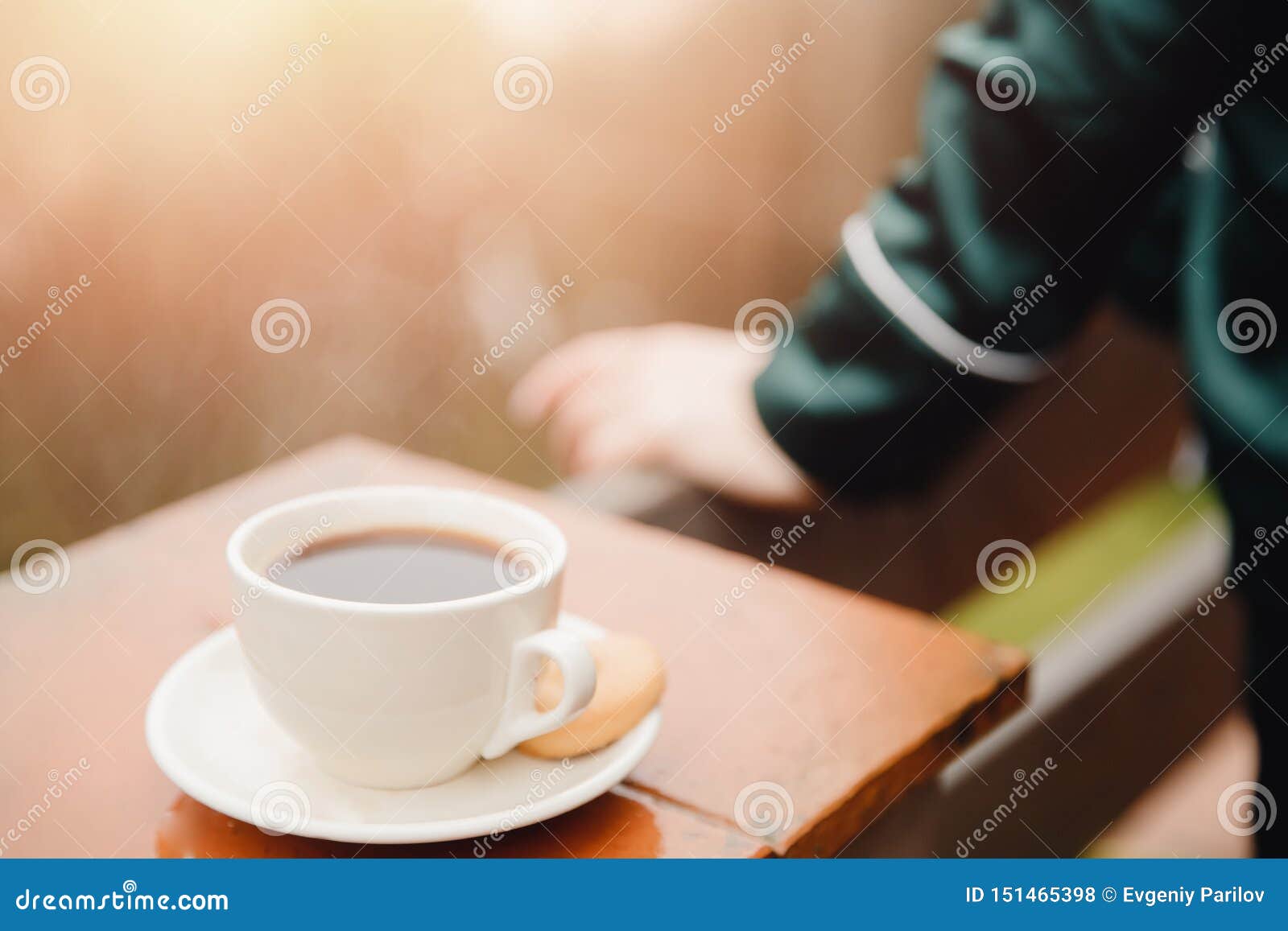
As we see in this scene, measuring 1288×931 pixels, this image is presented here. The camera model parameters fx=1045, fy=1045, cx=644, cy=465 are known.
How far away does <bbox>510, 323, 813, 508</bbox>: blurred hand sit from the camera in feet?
2.06

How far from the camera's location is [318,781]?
13.4 inches

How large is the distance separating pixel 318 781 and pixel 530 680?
8 centimetres

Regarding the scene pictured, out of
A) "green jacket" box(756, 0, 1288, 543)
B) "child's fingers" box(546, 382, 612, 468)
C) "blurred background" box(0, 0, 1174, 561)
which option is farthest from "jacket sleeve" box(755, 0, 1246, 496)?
"blurred background" box(0, 0, 1174, 561)

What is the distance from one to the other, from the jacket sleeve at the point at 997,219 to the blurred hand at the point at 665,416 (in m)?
0.02

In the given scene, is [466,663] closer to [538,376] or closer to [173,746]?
[173,746]

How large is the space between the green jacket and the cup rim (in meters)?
0.31

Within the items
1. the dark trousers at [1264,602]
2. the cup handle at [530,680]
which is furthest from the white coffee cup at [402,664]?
the dark trousers at [1264,602]

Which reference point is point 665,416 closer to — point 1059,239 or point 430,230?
point 1059,239

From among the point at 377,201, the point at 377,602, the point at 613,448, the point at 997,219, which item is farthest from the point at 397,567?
the point at 377,201

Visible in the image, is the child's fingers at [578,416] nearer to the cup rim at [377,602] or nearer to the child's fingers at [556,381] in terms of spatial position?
the child's fingers at [556,381]

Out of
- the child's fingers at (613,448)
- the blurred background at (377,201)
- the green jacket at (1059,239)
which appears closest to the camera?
the green jacket at (1059,239)

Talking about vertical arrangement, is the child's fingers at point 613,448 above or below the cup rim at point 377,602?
above

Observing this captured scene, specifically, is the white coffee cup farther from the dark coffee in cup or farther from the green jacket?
the green jacket

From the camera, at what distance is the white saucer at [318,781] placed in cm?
32
